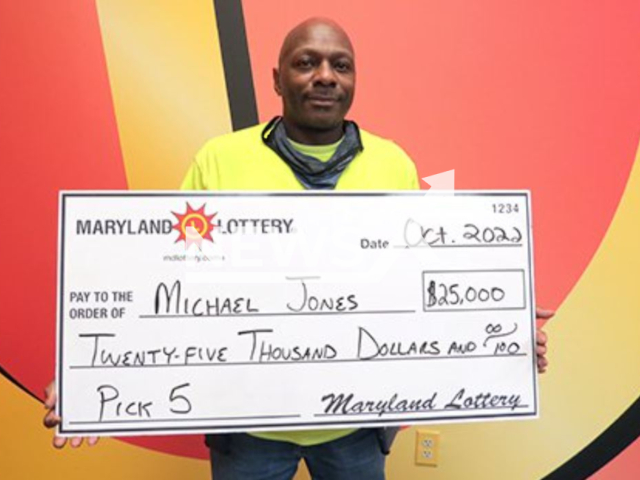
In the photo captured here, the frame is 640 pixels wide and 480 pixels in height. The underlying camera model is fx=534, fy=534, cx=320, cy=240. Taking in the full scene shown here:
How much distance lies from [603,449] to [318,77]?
47.2 inches

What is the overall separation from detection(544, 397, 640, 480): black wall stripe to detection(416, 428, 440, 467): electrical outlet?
0.30 meters

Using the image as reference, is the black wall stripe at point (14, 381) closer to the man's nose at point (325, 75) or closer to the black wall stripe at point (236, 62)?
the black wall stripe at point (236, 62)

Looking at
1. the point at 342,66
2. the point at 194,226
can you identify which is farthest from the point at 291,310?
the point at 342,66

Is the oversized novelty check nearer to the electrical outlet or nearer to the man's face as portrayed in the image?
the man's face

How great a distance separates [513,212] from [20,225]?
44.0 inches

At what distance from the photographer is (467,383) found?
85 centimetres

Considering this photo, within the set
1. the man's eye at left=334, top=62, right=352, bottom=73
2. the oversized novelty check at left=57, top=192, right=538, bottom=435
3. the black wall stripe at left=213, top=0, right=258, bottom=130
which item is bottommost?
the oversized novelty check at left=57, top=192, right=538, bottom=435

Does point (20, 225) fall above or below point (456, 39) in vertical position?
below

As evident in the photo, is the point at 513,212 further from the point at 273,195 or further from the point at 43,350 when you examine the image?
the point at 43,350

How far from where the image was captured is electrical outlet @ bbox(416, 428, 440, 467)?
1370 millimetres

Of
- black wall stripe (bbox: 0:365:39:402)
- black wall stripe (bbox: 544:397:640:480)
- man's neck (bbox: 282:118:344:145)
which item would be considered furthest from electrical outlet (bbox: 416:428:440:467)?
black wall stripe (bbox: 0:365:39:402)

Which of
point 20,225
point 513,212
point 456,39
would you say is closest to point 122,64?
point 20,225

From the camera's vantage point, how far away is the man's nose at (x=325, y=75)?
35.0 inches

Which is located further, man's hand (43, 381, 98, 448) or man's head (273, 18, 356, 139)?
man's head (273, 18, 356, 139)
